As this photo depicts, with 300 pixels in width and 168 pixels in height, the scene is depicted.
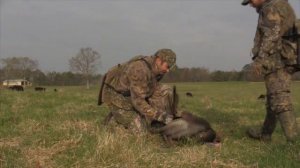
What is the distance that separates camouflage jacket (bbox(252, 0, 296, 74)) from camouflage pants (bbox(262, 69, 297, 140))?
147mm

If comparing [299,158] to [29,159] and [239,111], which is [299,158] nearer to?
[29,159]

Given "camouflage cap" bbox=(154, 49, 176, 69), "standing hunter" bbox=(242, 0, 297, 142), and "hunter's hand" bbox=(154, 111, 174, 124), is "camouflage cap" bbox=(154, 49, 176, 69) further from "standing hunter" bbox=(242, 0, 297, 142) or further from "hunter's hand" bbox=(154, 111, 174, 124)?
"standing hunter" bbox=(242, 0, 297, 142)

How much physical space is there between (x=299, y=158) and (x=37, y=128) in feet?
14.5

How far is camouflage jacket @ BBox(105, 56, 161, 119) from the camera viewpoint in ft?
24.3

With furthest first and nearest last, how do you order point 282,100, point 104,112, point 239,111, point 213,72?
point 213,72
point 239,111
point 104,112
point 282,100

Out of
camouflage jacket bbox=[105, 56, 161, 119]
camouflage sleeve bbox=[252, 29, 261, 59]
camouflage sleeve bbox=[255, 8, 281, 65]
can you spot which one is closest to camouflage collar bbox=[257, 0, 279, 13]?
camouflage sleeve bbox=[255, 8, 281, 65]

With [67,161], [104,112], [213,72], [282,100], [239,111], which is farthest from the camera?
[213,72]

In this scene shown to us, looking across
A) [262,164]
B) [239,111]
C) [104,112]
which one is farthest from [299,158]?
[239,111]

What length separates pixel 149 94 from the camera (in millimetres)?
7684

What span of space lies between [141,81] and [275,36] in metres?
2.12

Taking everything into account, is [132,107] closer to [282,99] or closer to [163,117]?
[163,117]

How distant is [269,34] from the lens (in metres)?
7.21

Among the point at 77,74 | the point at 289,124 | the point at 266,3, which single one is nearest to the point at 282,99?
the point at 289,124

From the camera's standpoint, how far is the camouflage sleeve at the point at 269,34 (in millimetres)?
7191
